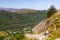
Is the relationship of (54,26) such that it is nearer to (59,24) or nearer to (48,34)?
(59,24)

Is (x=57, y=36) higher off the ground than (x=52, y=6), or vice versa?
(x=52, y=6)

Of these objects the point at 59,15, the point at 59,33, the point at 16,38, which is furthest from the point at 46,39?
the point at 59,15

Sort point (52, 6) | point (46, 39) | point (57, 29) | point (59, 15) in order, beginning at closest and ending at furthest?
1. point (46, 39)
2. point (57, 29)
3. point (59, 15)
4. point (52, 6)

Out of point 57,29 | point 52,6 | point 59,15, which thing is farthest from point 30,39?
point 52,6

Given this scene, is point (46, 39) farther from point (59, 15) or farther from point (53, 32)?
point (59, 15)

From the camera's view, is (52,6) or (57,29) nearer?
(57,29)

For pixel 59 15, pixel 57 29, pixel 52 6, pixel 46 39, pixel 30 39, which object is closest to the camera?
pixel 46 39

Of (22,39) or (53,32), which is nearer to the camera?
(22,39)

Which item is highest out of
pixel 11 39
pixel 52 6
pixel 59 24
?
pixel 52 6

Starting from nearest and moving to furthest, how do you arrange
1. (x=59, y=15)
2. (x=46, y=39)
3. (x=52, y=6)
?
1. (x=46, y=39)
2. (x=59, y=15)
3. (x=52, y=6)
